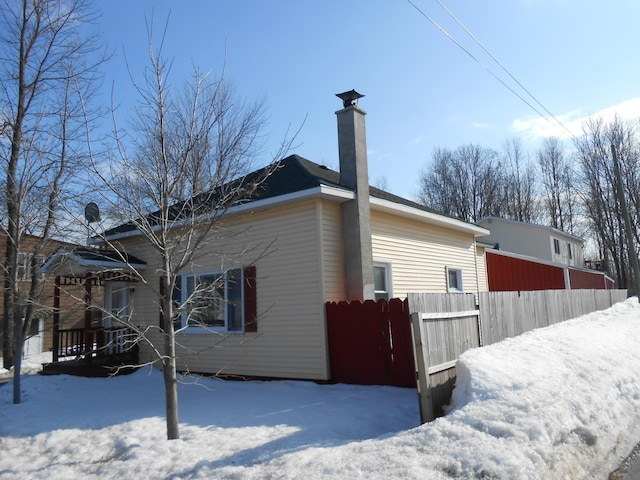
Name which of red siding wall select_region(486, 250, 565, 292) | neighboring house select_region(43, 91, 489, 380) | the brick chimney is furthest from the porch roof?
red siding wall select_region(486, 250, 565, 292)

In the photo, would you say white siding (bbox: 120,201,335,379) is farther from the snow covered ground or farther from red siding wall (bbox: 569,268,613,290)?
red siding wall (bbox: 569,268,613,290)

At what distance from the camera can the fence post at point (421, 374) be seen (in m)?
5.90

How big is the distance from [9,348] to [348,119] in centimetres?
1411

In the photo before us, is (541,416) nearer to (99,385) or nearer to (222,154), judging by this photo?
(222,154)

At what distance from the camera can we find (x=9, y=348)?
1670 cm

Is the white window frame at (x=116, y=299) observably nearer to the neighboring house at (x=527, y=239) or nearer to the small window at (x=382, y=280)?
the small window at (x=382, y=280)

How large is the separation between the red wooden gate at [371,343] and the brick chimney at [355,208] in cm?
70

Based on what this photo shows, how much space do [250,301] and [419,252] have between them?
4532 mm

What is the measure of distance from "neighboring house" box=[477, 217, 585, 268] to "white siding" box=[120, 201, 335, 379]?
2346cm

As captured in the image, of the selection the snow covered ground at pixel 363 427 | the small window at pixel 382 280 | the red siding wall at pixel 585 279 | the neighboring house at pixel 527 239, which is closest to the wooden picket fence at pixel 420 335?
the snow covered ground at pixel 363 427

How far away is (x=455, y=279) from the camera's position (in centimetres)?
1412

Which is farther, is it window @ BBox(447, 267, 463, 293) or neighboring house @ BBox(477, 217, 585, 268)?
neighboring house @ BBox(477, 217, 585, 268)

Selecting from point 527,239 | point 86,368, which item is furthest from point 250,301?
point 527,239

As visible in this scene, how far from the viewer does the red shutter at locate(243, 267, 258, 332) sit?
10.1 metres
